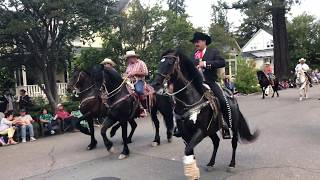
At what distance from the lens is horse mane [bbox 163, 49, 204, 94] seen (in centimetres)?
643

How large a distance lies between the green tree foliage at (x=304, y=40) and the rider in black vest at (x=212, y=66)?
42311 mm

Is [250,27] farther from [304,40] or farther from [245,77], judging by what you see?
[245,77]

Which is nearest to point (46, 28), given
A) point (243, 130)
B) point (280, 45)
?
point (243, 130)

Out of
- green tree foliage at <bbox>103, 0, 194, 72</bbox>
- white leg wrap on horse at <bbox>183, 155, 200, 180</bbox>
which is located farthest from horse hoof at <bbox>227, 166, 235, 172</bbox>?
green tree foliage at <bbox>103, 0, 194, 72</bbox>

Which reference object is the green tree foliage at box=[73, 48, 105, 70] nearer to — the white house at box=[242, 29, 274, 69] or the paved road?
the paved road

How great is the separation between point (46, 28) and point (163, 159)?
32.0 feet

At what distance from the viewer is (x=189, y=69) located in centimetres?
650

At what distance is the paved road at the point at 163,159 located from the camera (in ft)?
24.2

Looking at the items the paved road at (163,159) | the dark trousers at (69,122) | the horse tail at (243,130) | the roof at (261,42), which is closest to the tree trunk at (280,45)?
the paved road at (163,159)

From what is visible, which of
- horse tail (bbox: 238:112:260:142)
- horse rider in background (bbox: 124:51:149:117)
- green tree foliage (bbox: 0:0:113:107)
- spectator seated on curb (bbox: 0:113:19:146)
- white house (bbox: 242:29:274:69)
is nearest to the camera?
A: horse tail (bbox: 238:112:260:142)

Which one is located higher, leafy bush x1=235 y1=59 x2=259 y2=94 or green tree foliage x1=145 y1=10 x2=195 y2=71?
green tree foliage x1=145 y1=10 x2=195 y2=71

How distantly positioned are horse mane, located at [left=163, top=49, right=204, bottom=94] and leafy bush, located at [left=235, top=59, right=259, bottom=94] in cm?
2175

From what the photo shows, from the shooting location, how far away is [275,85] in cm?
2333

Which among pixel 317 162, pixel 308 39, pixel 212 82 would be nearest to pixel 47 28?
pixel 212 82
